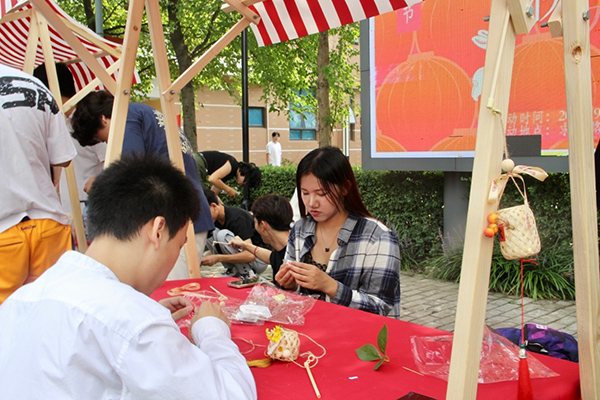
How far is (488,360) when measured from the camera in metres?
1.48

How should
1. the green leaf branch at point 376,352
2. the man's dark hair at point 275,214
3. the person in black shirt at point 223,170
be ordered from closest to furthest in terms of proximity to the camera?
the green leaf branch at point 376,352 < the man's dark hair at point 275,214 < the person in black shirt at point 223,170

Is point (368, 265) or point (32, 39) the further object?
point (32, 39)

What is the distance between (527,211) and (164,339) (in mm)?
801

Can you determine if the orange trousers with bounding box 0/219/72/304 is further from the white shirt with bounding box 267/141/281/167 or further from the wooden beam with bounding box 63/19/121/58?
the white shirt with bounding box 267/141/281/167

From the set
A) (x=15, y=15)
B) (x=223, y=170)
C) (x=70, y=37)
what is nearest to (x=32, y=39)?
(x=15, y=15)

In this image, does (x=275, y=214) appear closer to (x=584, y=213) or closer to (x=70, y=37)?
(x=70, y=37)

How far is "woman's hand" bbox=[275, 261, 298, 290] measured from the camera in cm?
233

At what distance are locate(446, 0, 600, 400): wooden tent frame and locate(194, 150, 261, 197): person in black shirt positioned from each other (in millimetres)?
5479

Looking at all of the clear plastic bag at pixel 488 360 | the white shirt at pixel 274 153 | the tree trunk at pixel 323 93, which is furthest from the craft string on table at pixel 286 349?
the white shirt at pixel 274 153

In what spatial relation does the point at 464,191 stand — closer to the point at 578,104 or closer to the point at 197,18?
the point at 578,104

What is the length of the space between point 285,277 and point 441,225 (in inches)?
166

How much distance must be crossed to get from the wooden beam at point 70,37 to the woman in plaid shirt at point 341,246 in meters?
1.16

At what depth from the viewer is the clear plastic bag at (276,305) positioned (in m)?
1.97

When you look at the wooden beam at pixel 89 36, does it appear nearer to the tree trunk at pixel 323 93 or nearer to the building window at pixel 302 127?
the tree trunk at pixel 323 93
